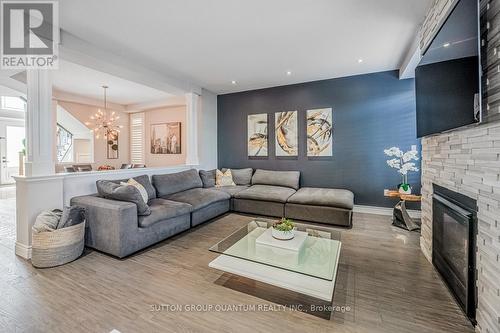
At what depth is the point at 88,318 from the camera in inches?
A: 68.2

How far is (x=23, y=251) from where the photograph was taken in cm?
273

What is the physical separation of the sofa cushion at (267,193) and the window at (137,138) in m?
4.58

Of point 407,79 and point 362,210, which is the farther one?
point 362,210

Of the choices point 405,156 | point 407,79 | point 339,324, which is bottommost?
point 339,324


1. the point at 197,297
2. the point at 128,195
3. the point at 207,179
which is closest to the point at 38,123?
the point at 128,195

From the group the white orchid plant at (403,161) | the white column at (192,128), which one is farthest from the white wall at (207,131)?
the white orchid plant at (403,161)

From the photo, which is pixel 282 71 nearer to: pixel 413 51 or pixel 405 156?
pixel 413 51

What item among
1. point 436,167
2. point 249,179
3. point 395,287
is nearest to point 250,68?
point 249,179

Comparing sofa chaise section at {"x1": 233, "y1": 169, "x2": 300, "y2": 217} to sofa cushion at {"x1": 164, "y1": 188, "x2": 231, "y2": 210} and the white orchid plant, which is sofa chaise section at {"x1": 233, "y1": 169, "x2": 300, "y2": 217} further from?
the white orchid plant

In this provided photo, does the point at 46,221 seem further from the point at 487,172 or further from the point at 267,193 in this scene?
the point at 487,172

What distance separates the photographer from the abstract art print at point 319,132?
492cm

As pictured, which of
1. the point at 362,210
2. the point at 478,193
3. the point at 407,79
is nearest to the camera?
the point at 478,193

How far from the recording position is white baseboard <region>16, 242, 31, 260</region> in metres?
2.69

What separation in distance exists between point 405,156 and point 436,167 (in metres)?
1.66
